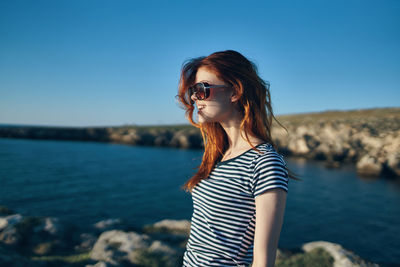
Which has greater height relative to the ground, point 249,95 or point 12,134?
point 249,95

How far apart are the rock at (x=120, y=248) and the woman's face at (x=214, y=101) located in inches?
224

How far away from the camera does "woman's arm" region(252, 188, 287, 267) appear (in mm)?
1325

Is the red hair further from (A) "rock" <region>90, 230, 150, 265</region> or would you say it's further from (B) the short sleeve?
(A) "rock" <region>90, 230, 150, 265</region>

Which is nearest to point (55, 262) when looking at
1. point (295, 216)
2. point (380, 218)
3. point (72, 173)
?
point (295, 216)

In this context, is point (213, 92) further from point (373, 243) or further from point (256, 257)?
point (373, 243)

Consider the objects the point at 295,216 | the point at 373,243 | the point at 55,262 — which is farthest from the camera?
the point at 295,216

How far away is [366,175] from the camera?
24.4m

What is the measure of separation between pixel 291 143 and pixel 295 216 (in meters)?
25.6

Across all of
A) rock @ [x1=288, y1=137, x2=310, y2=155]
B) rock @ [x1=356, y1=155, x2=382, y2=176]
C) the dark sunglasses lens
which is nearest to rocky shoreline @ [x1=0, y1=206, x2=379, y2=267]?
the dark sunglasses lens

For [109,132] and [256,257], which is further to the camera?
[109,132]

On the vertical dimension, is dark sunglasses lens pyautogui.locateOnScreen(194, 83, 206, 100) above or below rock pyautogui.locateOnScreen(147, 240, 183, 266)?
above

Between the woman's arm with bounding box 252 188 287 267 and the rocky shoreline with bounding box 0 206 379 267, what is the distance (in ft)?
18.5

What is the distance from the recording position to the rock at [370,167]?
958 inches

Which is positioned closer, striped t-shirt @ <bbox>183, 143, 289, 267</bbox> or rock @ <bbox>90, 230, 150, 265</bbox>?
striped t-shirt @ <bbox>183, 143, 289, 267</bbox>
